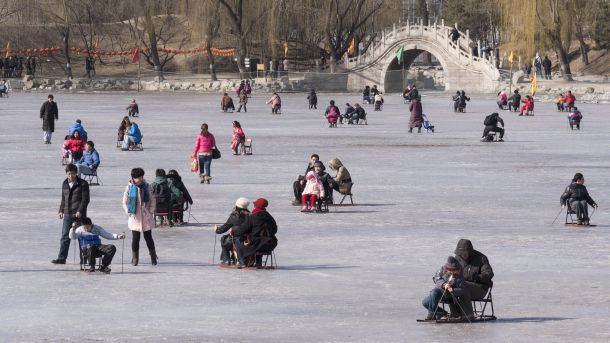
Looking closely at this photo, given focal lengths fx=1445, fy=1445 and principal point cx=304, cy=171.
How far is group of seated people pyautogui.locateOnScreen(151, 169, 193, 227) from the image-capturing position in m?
23.1

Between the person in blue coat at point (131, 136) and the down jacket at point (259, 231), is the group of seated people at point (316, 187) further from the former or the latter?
the person in blue coat at point (131, 136)

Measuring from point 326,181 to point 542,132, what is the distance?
2674 cm

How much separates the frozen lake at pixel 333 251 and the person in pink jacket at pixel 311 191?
1.10ft

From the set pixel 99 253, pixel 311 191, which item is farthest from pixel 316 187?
pixel 99 253

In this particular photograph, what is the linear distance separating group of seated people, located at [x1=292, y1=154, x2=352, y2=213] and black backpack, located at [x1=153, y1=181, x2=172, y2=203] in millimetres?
3409

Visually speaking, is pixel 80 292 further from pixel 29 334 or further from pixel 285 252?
pixel 285 252

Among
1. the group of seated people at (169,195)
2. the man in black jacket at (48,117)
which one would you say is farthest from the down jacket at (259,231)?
the man in black jacket at (48,117)

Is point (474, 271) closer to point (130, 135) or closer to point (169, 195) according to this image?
point (169, 195)

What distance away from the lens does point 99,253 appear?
61.2 feet

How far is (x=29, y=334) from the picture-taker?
47.3 feet

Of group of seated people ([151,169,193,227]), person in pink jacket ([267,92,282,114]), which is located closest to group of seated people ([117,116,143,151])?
group of seated people ([151,169,193,227])

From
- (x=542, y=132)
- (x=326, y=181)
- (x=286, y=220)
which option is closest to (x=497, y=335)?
(x=286, y=220)

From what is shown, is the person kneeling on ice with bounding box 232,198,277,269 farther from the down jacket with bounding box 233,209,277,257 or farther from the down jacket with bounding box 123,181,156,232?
the down jacket with bounding box 123,181,156,232

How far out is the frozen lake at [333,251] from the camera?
1499cm
